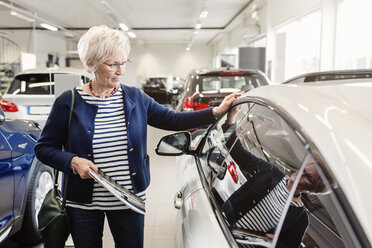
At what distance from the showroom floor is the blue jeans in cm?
141

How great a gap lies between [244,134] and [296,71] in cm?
859

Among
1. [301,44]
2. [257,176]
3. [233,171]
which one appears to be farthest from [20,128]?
[301,44]

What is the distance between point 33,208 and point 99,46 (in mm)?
1609

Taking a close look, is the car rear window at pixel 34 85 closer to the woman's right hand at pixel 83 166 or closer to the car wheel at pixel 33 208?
the car wheel at pixel 33 208

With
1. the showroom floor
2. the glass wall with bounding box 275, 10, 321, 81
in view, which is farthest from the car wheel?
the glass wall with bounding box 275, 10, 321, 81

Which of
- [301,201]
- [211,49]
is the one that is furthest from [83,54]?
[211,49]

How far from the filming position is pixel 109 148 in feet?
5.15

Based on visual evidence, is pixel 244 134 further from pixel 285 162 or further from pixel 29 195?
pixel 29 195

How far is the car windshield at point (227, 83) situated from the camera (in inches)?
225

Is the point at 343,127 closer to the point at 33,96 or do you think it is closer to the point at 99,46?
the point at 99,46

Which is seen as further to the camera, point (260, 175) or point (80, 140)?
point (80, 140)

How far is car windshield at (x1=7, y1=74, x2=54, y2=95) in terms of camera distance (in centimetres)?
573

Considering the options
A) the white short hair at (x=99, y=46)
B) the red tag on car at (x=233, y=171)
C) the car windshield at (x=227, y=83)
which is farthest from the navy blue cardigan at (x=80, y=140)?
the car windshield at (x=227, y=83)

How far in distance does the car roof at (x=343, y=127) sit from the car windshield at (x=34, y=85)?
5.27 meters
